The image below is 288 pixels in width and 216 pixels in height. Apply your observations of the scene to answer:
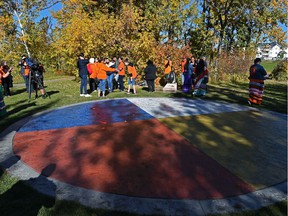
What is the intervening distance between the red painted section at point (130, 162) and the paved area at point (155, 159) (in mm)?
16

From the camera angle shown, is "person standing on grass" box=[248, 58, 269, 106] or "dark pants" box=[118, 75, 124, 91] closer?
"person standing on grass" box=[248, 58, 269, 106]

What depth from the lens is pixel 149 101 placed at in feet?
34.8

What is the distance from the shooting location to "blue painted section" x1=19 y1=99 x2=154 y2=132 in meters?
7.14

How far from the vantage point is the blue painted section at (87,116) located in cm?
714

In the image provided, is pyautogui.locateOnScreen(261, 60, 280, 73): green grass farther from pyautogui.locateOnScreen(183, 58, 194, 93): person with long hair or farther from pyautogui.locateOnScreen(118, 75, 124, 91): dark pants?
pyautogui.locateOnScreen(118, 75, 124, 91): dark pants

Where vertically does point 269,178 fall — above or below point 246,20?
below

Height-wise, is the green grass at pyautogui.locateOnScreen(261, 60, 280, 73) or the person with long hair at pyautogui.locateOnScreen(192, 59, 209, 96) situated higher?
the green grass at pyautogui.locateOnScreen(261, 60, 280, 73)

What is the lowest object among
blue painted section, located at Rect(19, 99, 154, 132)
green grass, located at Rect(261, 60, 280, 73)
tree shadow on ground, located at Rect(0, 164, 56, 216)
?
tree shadow on ground, located at Rect(0, 164, 56, 216)

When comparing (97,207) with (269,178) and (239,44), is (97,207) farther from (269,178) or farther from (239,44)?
(239,44)

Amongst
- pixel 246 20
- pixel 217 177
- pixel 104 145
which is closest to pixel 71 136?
pixel 104 145

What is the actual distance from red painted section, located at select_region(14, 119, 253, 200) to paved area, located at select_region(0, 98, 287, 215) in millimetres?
16

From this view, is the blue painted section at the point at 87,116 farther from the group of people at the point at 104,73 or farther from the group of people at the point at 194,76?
the group of people at the point at 194,76

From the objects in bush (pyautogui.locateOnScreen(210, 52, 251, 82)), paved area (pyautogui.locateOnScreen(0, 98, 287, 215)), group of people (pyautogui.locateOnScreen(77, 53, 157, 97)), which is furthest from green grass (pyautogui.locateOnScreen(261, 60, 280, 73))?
paved area (pyautogui.locateOnScreen(0, 98, 287, 215))

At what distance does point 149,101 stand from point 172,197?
23.4ft
